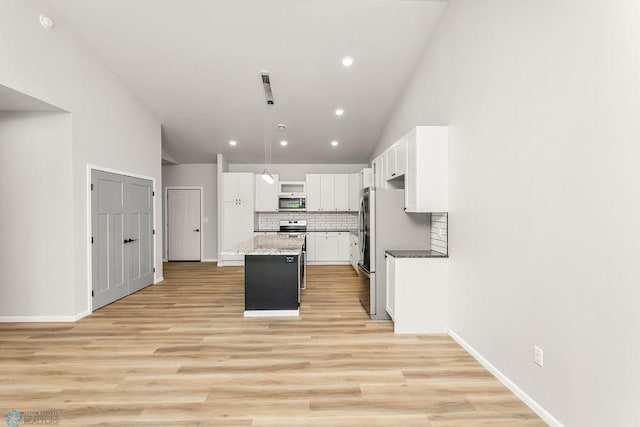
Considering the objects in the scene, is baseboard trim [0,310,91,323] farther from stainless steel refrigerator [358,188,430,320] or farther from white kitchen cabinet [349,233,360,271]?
white kitchen cabinet [349,233,360,271]

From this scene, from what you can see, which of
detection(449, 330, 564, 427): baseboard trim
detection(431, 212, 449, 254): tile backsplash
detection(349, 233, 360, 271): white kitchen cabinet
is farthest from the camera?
detection(349, 233, 360, 271): white kitchen cabinet

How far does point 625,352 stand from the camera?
5.25ft

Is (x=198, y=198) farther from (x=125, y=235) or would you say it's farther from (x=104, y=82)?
(x=104, y=82)

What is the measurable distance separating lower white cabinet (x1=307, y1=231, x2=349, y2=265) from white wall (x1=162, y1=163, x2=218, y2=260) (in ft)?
8.21

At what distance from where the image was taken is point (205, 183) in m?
8.75

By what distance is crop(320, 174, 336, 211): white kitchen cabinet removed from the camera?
832 cm

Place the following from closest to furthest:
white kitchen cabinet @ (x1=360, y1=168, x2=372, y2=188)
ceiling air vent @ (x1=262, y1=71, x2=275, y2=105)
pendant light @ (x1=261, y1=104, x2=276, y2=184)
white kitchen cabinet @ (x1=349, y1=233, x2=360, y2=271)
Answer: ceiling air vent @ (x1=262, y1=71, x2=275, y2=105)
pendant light @ (x1=261, y1=104, x2=276, y2=184)
white kitchen cabinet @ (x1=360, y1=168, x2=372, y2=188)
white kitchen cabinet @ (x1=349, y1=233, x2=360, y2=271)

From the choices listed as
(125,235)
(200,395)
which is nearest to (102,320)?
(125,235)

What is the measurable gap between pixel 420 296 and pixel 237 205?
5.52 m

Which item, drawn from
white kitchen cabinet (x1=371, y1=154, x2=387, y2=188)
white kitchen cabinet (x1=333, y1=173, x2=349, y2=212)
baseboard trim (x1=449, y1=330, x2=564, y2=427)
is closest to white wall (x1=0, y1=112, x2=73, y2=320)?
white kitchen cabinet (x1=371, y1=154, x2=387, y2=188)

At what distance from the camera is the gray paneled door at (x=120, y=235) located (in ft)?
14.8

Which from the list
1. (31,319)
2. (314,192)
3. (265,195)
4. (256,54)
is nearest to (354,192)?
(314,192)

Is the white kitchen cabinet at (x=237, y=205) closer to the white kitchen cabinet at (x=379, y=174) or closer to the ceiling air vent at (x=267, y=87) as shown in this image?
the ceiling air vent at (x=267, y=87)

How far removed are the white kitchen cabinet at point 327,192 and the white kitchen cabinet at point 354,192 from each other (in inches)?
16.2
